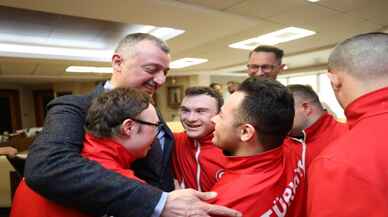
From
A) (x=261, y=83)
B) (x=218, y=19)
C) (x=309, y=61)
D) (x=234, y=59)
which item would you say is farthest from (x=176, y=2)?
(x=309, y=61)

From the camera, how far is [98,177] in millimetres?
765

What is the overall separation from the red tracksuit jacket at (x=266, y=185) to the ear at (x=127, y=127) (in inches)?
12.6

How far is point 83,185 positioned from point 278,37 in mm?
4517

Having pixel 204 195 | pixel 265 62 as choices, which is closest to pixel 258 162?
pixel 204 195

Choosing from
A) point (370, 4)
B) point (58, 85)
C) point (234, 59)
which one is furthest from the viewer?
point (58, 85)

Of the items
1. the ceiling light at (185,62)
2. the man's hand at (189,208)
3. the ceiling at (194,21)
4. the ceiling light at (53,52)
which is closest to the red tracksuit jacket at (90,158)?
the man's hand at (189,208)

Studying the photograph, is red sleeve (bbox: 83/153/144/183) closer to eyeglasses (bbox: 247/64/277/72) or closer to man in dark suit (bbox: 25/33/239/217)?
man in dark suit (bbox: 25/33/239/217)

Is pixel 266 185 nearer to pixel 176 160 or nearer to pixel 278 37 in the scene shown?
pixel 176 160

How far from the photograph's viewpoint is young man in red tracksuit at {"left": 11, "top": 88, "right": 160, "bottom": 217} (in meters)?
0.84

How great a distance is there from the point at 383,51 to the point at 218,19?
2.81 m

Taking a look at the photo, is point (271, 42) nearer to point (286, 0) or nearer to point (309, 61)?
point (286, 0)

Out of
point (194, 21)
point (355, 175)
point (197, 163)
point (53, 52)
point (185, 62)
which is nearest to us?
point (355, 175)

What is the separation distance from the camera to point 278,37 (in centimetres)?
476

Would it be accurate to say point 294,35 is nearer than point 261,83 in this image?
No
